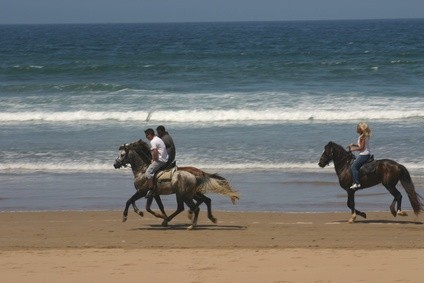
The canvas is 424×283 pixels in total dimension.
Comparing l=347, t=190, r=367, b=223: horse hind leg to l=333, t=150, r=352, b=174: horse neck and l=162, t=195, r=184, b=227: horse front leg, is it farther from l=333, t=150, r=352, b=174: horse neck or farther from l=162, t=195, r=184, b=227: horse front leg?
l=162, t=195, r=184, b=227: horse front leg

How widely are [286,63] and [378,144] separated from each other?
2664 cm

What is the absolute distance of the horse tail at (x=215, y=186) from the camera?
48.8 ft

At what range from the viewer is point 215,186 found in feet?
48.9

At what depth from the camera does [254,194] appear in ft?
60.2

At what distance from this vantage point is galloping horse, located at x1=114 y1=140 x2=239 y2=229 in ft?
49.0

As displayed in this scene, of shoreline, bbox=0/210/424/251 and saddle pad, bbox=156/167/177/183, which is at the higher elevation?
saddle pad, bbox=156/167/177/183

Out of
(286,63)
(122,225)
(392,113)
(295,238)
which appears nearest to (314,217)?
(295,238)

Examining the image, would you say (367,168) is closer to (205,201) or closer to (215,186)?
(215,186)

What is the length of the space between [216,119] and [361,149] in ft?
52.2

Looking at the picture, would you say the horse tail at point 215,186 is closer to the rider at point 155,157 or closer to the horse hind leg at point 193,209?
the horse hind leg at point 193,209

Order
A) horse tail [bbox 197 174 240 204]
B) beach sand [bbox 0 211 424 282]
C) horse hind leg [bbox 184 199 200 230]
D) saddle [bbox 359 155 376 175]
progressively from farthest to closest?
saddle [bbox 359 155 376 175] < horse hind leg [bbox 184 199 200 230] < horse tail [bbox 197 174 240 204] < beach sand [bbox 0 211 424 282]

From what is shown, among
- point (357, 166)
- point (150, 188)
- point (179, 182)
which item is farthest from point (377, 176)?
point (150, 188)

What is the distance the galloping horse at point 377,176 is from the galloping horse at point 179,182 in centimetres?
200

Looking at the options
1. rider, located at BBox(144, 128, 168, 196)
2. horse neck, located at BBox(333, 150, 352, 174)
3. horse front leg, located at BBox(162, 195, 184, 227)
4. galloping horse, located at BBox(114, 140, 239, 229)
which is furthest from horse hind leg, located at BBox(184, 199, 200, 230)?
horse neck, located at BBox(333, 150, 352, 174)
